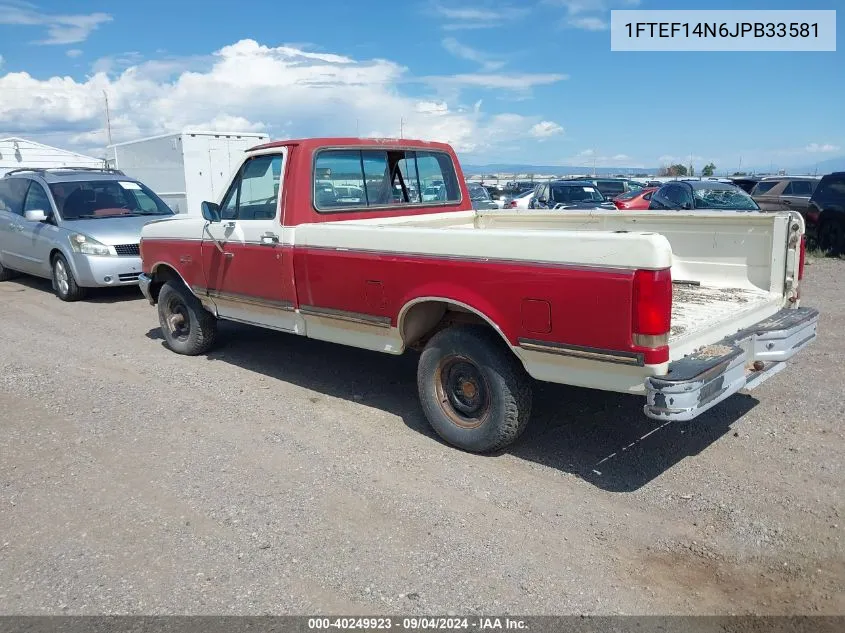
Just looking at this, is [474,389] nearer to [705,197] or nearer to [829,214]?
[705,197]

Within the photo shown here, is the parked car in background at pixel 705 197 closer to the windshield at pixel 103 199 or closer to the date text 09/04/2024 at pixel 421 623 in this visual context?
the windshield at pixel 103 199

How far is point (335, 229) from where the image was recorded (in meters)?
5.13

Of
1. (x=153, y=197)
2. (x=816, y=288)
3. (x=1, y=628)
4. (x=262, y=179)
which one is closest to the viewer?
(x=1, y=628)

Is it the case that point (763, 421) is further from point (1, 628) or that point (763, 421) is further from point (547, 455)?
point (1, 628)

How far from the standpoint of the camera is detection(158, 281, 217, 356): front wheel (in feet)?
23.0

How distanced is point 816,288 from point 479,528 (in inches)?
346

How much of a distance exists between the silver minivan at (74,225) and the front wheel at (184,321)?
3225 mm

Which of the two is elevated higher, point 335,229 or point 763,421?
point 335,229

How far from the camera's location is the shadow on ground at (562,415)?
180 inches

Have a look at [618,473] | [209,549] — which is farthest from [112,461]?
[618,473]

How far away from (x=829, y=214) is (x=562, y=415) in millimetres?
11924

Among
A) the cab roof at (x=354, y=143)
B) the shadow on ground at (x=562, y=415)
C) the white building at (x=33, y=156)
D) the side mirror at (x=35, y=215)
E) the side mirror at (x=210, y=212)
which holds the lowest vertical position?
the shadow on ground at (x=562, y=415)

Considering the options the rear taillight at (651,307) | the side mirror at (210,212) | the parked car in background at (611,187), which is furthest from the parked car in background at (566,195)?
the rear taillight at (651,307)

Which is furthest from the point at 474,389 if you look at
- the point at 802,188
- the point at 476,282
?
the point at 802,188
